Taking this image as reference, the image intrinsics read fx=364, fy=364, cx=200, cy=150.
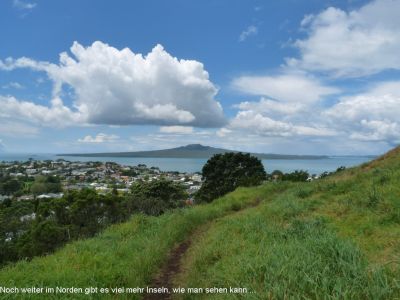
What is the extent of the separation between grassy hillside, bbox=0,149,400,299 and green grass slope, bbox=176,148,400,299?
0.05ft

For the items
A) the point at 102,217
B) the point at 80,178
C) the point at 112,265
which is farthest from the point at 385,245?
the point at 80,178

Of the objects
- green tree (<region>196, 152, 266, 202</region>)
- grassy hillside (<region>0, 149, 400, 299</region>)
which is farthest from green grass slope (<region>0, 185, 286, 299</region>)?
green tree (<region>196, 152, 266, 202</region>)

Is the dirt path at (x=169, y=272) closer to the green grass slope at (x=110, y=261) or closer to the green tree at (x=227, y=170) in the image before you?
the green grass slope at (x=110, y=261)

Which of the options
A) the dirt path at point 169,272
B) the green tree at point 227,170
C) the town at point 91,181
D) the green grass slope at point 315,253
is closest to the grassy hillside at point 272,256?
the green grass slope at point 315,253

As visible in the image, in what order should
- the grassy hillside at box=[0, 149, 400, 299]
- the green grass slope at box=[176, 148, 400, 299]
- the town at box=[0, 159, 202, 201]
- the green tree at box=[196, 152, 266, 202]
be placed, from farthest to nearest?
the town at box=[0, 159, 202, 201] < the green tree at box=[196, 152, 266, 202] < the grassy hillside at box=[0, 149, 400, 299] < the green grass slope at box=[176, 148, 400, 299]

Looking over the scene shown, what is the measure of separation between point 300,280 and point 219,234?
5.41 m

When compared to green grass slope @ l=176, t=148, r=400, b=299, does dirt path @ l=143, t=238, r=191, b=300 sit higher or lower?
lower

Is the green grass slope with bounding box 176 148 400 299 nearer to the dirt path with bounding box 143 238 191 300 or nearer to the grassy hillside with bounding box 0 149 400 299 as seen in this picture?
the grassy hillside with bounding box 0 149 400 299

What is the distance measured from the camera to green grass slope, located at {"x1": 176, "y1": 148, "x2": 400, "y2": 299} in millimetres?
4645

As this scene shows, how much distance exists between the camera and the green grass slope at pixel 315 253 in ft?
15.2

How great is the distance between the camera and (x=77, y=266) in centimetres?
693

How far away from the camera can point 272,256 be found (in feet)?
20.8

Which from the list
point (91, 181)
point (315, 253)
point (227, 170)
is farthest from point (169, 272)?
point (91, 181)

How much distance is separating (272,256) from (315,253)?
0.72 meters
